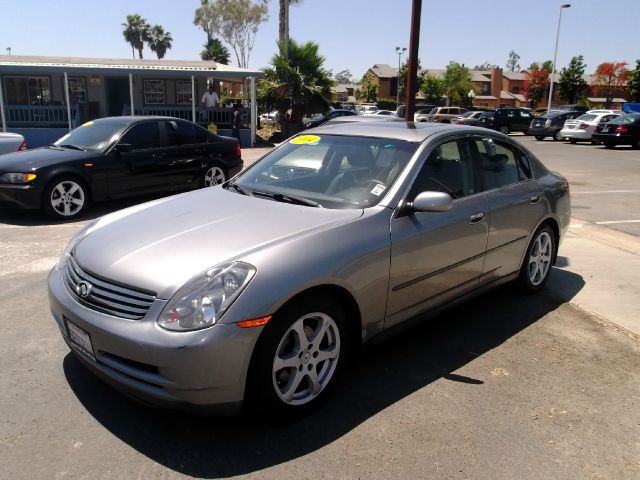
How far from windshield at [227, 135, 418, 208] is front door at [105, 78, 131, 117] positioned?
21184mm

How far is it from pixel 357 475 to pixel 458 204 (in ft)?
6.86

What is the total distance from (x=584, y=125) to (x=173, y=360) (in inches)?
1048

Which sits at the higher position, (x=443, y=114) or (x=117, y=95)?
(x=117, y=95)

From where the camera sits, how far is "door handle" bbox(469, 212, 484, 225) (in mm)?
3910

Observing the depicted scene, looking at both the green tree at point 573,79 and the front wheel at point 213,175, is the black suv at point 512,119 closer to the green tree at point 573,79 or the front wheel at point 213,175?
the front wheel at point 213,175

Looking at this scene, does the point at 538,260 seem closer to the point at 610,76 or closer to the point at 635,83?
the point at 635,83

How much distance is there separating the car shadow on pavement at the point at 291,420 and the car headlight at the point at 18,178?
15.5 feet

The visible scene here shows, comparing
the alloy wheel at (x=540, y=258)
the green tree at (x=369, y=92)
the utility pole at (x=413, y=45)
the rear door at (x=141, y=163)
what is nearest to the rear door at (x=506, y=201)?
the alloy wheel at (x=540, y=258)

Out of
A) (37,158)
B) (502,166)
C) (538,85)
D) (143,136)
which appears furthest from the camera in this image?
(538,85)

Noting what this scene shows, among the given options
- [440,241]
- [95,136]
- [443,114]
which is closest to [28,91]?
[95,136]

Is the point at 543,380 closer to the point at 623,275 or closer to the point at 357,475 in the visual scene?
the point at 357,475

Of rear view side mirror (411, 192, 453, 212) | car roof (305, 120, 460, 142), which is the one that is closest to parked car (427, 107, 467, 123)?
car roof (305, 120, 460, 142)

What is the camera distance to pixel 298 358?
2.88 metres

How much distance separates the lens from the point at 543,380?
350 centimetres
